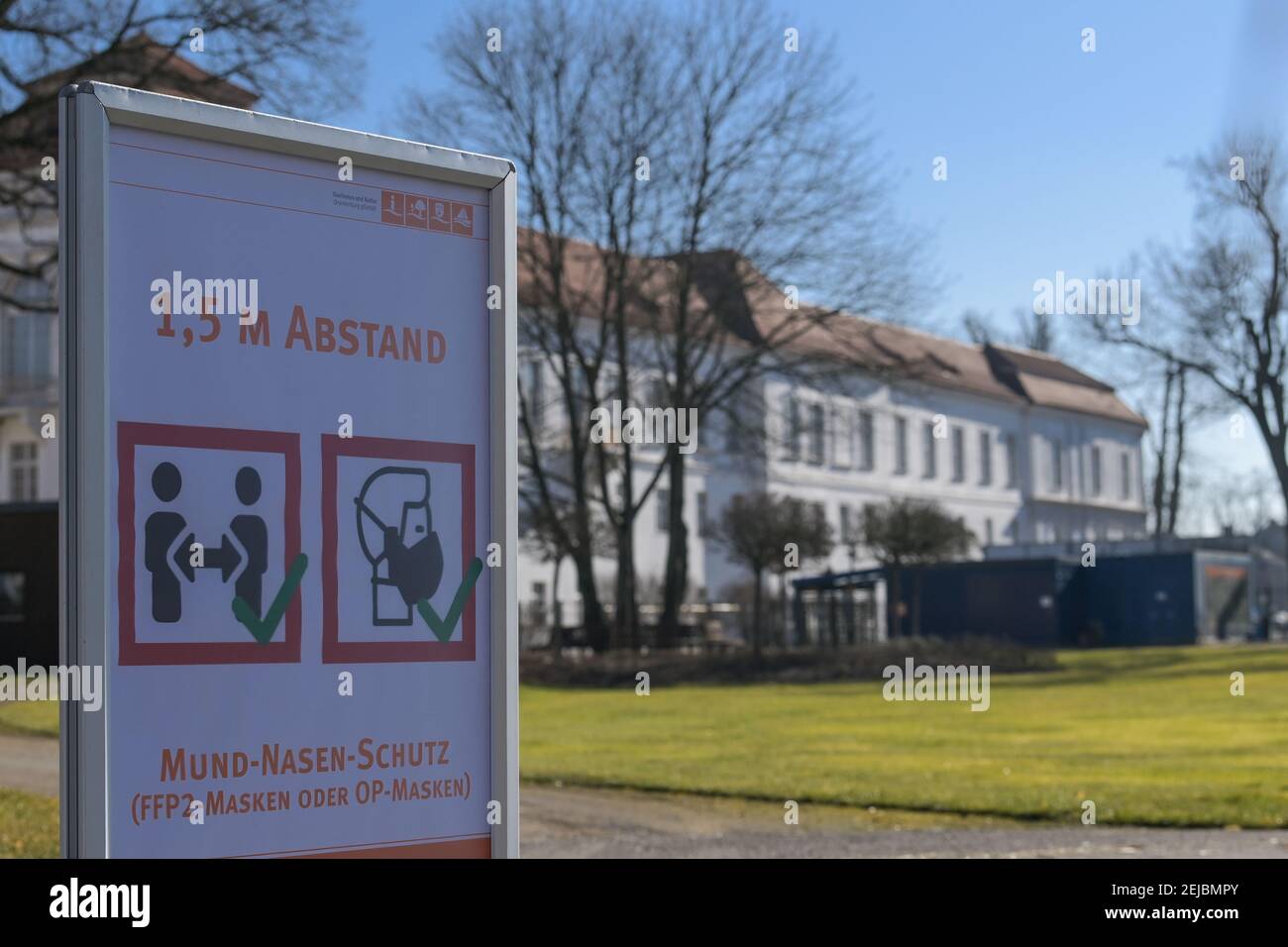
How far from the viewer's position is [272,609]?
3.80 metres

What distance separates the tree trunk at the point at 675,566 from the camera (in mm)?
40844

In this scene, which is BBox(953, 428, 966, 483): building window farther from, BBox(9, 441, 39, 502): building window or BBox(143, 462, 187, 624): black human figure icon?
BBox(143, 462, 187, 624): black human figure icon

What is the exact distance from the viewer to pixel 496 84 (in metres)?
37.1

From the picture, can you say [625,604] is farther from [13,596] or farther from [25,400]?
[25,400]

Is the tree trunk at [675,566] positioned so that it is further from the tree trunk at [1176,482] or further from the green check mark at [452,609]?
the green check mark at [452,609]

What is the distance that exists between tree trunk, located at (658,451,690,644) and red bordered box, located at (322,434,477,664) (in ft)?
121

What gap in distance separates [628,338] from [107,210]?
37.6 metres

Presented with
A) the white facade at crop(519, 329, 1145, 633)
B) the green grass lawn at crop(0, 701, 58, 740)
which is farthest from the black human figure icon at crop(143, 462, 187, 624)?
the white facade at crop(519, 329, 1145, 633)

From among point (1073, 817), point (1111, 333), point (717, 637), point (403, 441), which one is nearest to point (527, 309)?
point (717, 637)

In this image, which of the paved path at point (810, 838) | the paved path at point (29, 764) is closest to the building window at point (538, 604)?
the paved path at point (29, 764)

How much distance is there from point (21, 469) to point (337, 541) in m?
53.9

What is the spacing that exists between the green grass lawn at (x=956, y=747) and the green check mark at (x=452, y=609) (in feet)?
26.8
